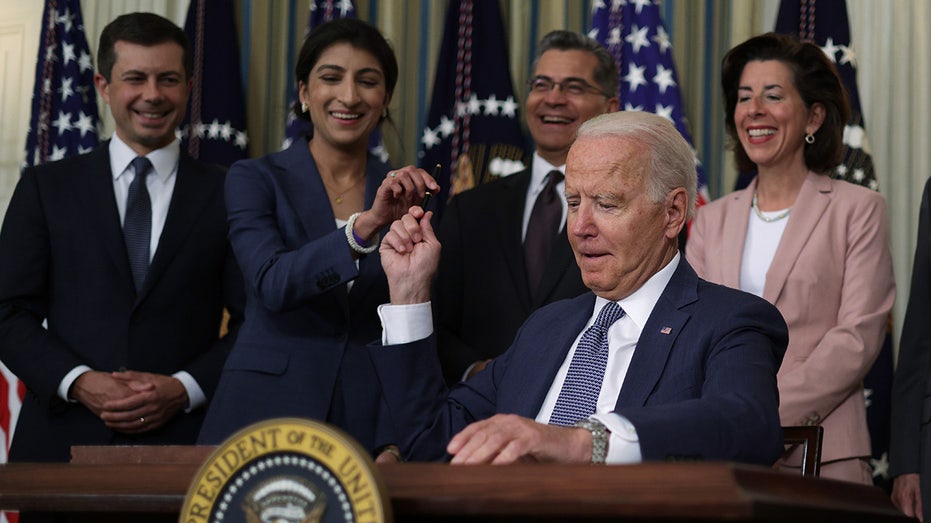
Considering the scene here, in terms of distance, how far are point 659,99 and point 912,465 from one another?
1.87 meters

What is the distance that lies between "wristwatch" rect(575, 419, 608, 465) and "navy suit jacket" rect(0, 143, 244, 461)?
76.0 inches

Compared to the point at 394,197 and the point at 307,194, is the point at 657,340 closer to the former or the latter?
the point at 394,197

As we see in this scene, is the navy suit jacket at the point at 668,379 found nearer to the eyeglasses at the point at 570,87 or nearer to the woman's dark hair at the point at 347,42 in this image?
the woman's dark hair at the point at 347,42

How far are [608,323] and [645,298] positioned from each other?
8 centimetres

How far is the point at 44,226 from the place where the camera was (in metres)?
3.49

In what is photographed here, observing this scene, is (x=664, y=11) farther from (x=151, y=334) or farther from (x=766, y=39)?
(x=151, y=334)

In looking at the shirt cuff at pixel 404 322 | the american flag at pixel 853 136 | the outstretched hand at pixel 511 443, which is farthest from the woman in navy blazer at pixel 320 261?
the american flag at pixel 853 136

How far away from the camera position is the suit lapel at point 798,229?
3365mm

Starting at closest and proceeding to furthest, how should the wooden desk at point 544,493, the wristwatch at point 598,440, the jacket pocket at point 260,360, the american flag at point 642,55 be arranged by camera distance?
the wooden desk at point 544,493 < the wristwatch at point 598,440 < the jacket pocket at point 260,360 < the american flag at point 642,55

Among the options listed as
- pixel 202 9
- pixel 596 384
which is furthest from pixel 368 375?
pixel 202 9

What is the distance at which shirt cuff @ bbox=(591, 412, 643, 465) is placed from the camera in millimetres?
1664

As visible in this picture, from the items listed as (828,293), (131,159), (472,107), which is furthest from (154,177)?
(828,293)

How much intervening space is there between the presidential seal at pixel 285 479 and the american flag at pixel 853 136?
9.96 feet

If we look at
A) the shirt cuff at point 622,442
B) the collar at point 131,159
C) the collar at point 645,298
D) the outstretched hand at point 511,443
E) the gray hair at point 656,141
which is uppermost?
the gray hair at point 656,141
